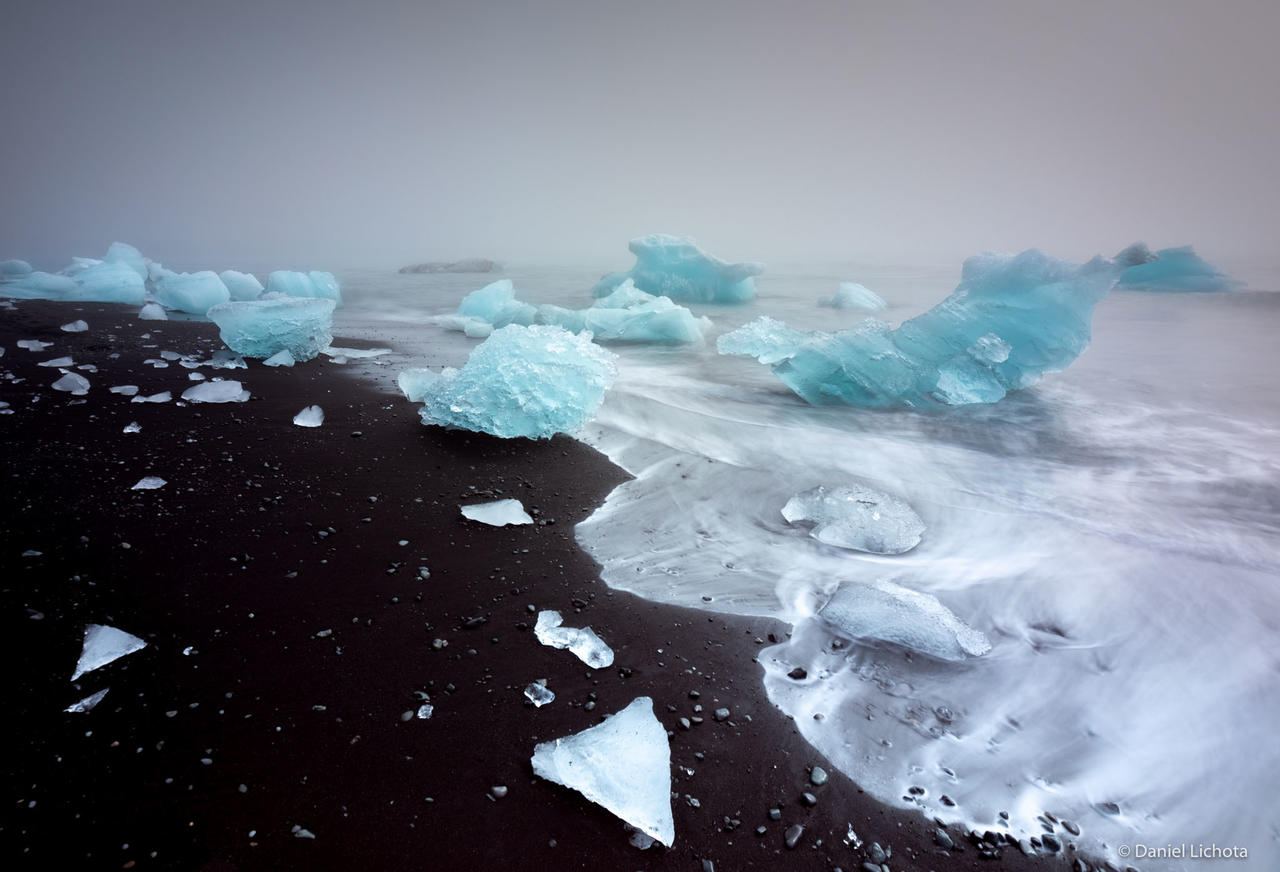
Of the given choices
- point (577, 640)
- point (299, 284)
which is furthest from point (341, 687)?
point (299, 284)

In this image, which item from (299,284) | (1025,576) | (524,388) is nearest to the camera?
(1025,576)

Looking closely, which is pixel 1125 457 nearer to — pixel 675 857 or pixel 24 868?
pixel 675 857

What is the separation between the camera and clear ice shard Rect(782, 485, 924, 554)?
2400 mm

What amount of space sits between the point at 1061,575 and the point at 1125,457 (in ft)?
5.98

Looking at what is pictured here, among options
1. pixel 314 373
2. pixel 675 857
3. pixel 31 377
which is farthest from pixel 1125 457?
pixel 31 377

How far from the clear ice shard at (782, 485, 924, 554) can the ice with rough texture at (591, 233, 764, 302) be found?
6.99 meters

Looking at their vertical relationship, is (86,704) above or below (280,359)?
above

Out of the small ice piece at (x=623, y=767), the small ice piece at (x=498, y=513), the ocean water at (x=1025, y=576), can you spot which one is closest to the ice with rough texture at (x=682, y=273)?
the ocean water at (x=1025, y=576)

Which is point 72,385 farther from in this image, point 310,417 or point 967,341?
point 967,341

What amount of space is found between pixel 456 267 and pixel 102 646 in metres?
16.5

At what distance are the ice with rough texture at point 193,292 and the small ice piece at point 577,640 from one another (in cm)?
789

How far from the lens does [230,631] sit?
1615 millimetres

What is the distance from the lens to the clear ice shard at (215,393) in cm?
349

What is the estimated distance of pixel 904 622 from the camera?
5.94 feet
